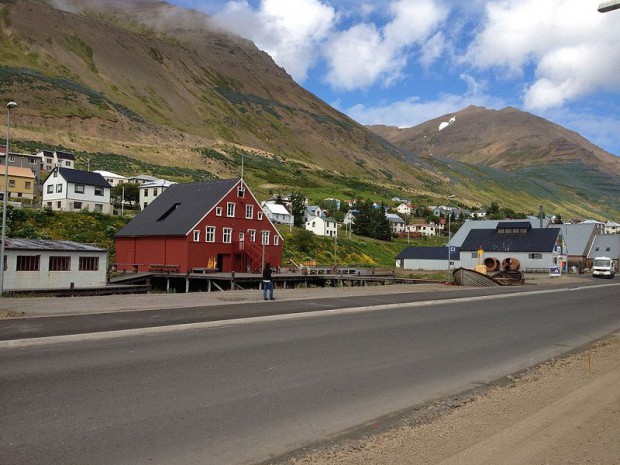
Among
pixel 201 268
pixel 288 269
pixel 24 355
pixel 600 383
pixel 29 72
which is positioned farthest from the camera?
pixel 29 72

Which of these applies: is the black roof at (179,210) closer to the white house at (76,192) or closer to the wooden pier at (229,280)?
the wooden pier at (229,280)

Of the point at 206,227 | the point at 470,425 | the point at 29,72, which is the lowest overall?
the point at 470,425

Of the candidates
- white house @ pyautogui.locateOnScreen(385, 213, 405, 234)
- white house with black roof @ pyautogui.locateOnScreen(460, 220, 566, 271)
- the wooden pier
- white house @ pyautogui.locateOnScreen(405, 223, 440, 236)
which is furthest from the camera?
white house @ pyautogui.locateOnScreen(405, 223, 440, 236)

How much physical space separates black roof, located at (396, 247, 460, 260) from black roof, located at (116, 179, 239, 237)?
4298cm

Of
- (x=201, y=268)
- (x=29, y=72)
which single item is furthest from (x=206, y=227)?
(x=29, y=72)

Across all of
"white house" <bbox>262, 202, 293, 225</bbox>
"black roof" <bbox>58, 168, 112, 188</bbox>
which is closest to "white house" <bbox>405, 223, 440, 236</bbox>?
"white house" <bbox>262, 202, 293, 225</bbox>

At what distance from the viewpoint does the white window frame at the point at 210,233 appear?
170 feet

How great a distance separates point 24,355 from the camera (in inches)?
443

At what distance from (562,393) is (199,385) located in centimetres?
636

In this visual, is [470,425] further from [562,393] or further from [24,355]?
[24,355]

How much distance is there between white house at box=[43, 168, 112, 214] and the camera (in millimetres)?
72250

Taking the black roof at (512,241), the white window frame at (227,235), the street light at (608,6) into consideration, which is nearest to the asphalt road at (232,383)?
the street light at (608,6)

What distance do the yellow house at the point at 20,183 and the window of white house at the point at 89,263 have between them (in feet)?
192

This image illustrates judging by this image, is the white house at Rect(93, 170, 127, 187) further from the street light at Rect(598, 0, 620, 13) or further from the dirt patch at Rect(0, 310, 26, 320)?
the street light at Rect(598, 0, 620, 13)
